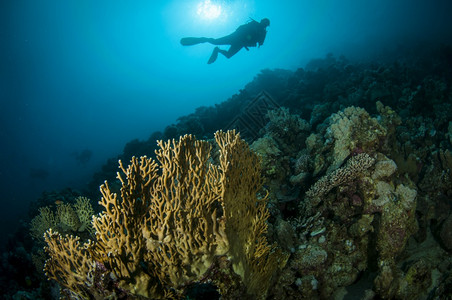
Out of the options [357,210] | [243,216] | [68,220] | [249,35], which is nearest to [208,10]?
[249,35]

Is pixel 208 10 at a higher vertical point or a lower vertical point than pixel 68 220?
higher

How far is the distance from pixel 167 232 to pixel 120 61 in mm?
164763

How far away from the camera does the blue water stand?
50.2 metres

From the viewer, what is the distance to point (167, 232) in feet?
8.32

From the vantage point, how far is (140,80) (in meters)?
154

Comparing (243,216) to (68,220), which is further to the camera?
(68,220)

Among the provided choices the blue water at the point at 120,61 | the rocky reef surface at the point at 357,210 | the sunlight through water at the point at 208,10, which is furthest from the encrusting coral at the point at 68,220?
the sunlight through water at the point at 208,10

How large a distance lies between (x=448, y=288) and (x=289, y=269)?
2.50 m

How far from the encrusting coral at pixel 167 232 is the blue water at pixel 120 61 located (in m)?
32.8

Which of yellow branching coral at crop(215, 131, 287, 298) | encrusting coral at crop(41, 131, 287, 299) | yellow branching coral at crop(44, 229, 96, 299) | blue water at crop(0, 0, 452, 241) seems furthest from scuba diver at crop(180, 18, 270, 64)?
blue water at crop(0, 0, 452, 241)

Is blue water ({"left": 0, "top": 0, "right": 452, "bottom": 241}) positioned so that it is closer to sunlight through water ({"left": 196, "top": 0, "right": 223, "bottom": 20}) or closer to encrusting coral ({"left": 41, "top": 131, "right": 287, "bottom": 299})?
sunlight through water ({"left": 196, "top": 0, "right": 223, "bottom": 20})

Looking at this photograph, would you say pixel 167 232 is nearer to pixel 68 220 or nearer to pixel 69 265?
pixel 69 265

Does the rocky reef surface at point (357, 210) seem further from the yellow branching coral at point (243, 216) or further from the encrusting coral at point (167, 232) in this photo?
the encrusting coral at point (167, 232)

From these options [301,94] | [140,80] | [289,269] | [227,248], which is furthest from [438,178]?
[140,80]
